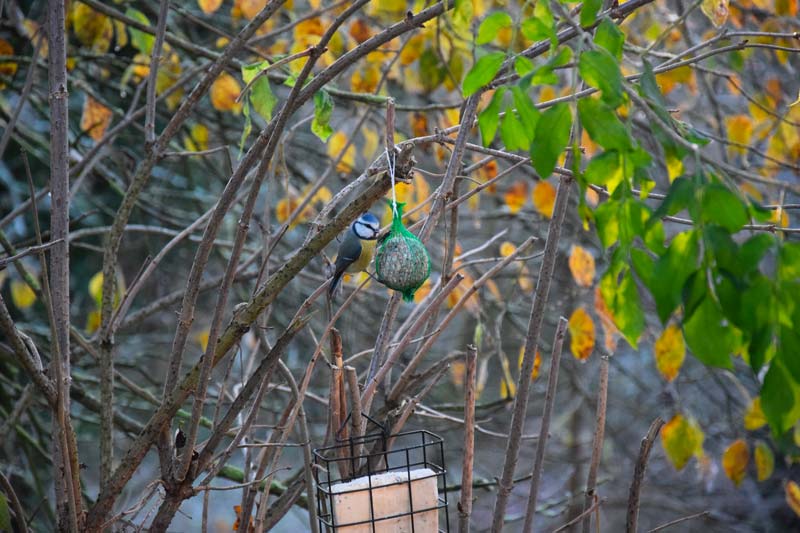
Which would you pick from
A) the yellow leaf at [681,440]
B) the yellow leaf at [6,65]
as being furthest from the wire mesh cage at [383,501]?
the yellow leaf at [6,65]

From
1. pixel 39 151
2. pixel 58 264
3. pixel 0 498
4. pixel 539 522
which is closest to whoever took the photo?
pixel 0 498

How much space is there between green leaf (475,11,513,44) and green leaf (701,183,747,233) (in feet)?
1.02

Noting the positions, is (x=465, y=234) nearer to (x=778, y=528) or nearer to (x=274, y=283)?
(x=778, y=528)

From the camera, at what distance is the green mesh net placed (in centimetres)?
149

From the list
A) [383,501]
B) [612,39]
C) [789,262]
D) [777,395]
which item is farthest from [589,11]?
[383,501]

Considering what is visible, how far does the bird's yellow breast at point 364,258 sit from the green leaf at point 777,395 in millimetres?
1321

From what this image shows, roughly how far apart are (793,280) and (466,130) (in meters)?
0.75

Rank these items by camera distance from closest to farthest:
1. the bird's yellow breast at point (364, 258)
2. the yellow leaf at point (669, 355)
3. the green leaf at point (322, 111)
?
the green leaf at point (322, 111) → the bird's yellow breast at point (364, 258) → the yellow leaf at point (669, 355)

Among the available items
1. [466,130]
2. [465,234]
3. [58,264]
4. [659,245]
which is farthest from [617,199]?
[465,234]

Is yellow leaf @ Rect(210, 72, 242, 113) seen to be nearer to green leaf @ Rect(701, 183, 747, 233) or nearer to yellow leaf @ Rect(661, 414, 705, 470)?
yellow leaf @ Rect(661, 414, 705, 470)

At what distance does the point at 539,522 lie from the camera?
21.9 feet

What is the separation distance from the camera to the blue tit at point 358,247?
1940 mm

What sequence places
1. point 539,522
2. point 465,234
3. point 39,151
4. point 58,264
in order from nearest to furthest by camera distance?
point 58,264 → point 39,151 → point 465,234 → point 539,522

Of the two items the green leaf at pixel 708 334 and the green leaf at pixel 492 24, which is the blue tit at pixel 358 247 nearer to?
the green leaf at pixel 492 24
